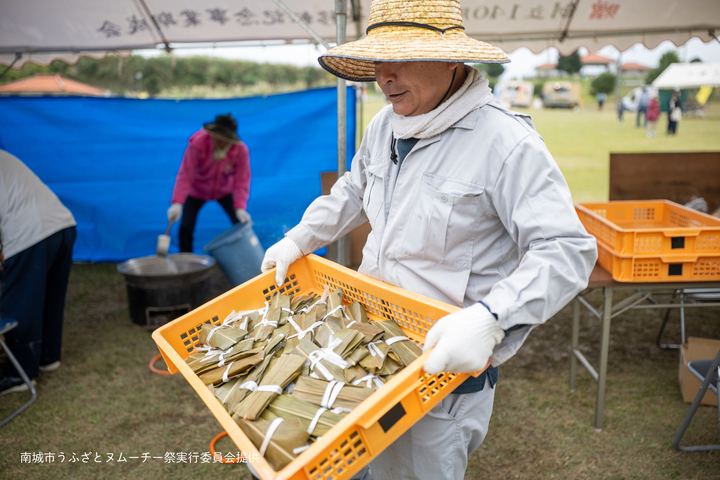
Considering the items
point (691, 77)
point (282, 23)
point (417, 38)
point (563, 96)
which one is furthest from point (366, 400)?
point (563, 96)

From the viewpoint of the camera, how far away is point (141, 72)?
28031mm

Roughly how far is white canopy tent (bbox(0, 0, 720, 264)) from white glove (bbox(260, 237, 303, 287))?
3062 mm

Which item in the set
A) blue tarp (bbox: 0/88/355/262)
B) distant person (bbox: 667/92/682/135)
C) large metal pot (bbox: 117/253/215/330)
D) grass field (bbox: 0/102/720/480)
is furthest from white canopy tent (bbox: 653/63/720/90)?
large metal pot (bbox: 117/253/215/330)

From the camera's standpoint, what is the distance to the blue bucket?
3.82m

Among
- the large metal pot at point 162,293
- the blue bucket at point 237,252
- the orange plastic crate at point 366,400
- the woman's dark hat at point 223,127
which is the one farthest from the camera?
the woman's dark hat at point 223,127

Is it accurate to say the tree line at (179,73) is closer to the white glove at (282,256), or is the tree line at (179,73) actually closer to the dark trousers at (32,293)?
the dark trousers at (32,293)

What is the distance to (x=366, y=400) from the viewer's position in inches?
42.4

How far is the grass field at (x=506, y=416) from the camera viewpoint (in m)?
2.50

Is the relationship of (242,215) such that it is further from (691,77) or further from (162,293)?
(691,77)

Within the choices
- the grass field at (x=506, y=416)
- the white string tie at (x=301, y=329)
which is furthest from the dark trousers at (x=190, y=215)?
the white string tie at (x=301, y=329)

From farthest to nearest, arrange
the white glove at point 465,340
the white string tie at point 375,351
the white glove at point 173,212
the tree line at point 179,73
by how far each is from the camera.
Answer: the tree line at point 179,73, the white glove at point 173,212, the white string tie at point 375,351, the white glove at point 465,340

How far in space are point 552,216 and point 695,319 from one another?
153 inches

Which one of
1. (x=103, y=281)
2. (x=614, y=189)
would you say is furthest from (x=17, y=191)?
(x=614, y=189)

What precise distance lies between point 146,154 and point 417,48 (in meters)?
4.75
